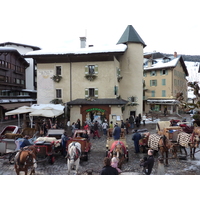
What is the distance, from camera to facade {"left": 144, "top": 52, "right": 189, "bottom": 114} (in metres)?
29.3

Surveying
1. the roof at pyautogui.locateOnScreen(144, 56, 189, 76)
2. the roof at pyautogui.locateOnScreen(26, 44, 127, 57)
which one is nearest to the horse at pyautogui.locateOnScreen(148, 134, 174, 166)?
the roof at pyautogui.locateOnScreen(26, 44, 127, 57)

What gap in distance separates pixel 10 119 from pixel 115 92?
33.3 feet

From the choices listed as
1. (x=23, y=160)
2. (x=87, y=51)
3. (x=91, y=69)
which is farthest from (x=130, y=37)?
(x=23, y=160)

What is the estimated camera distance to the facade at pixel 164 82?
29266 millimetres

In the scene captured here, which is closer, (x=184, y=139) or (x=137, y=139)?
(x=184, y=139)

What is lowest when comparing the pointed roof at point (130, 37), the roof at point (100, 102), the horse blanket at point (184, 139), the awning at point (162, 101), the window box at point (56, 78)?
the horse blanket at point (184, 139)

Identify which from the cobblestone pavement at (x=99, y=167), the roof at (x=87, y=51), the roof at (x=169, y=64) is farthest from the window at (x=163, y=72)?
the cobblestone pavement at (x=99, y=167)

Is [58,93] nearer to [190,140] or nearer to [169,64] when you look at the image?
[190,140]

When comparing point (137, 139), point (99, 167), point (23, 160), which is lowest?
point (99, 167)

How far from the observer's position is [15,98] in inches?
622

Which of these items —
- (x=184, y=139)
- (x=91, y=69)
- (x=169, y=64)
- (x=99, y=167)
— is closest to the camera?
(x=99, y=167)

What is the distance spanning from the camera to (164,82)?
100 ft

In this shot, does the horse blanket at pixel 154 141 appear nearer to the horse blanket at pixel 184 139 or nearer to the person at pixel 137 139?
the horse blanket at pixel 184 139

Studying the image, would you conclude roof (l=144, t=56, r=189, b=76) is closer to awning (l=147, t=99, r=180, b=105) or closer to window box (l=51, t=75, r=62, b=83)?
awning (l=147, t=99, r=180, b=105)
